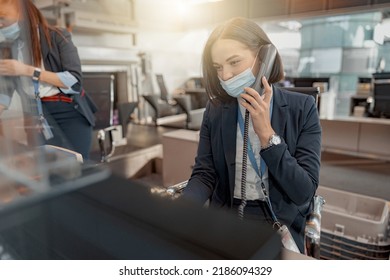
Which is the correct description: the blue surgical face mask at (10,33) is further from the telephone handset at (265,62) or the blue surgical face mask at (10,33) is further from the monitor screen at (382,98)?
the monitor screen at (382,98)

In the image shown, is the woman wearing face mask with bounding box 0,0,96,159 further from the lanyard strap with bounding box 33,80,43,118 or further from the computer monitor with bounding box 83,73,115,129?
the computer monitor with bounding box 83,73,115,129

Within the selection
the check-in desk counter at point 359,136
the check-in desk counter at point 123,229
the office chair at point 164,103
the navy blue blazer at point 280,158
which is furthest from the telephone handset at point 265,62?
→ the office chair at point 164,103

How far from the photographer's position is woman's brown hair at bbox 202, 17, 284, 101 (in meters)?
0.80

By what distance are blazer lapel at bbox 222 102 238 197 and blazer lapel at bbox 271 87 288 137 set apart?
0.40 ft

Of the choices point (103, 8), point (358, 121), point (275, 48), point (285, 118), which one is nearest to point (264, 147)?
point (285, 118)

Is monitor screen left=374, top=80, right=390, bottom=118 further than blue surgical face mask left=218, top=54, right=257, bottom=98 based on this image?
Yes

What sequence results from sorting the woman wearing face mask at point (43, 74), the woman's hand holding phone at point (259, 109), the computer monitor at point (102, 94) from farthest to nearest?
the computer monitor at point (102, 94), the woman wearing face mask at point (43, 74), the woman's hand holding phone at point (259, 109)

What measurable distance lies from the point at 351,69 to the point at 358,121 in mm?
5641

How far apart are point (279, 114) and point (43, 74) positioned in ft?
2.55

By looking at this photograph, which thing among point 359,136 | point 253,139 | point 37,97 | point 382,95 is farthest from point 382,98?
point 37,97

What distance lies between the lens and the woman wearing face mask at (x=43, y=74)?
2.72 feet

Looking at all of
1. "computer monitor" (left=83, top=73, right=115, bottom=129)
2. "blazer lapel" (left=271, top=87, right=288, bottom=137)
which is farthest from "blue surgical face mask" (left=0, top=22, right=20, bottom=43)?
"computer monitor" (left=83, top=73, right=115, bottom=129)

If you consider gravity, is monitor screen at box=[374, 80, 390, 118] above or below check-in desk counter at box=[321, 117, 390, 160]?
above

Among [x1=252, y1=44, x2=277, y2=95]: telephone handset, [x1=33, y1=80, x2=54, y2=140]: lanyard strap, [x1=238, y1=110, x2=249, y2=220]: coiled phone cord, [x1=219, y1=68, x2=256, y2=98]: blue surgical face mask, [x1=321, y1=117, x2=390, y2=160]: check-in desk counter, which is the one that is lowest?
[x1=321, y1=117, x2=390, y2=160]: check-in desk counter
